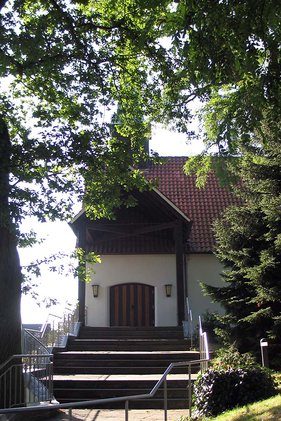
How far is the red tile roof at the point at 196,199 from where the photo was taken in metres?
21.3

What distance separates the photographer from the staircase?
11.6 metres

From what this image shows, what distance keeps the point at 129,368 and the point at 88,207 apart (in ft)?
16.0

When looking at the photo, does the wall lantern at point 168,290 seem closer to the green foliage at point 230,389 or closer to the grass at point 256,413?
the green foliage at point 230,389

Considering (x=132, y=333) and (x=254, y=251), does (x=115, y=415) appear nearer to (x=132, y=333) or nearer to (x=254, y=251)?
(x=254, y=251)

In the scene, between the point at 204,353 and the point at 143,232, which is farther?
the point at 143,232

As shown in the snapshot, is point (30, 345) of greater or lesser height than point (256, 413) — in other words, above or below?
above

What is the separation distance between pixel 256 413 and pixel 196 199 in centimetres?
1630

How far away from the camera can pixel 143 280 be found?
20.4 m

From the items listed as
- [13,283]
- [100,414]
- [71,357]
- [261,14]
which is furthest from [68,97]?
[71,357]

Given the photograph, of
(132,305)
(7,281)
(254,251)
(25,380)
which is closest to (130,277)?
(132,305)

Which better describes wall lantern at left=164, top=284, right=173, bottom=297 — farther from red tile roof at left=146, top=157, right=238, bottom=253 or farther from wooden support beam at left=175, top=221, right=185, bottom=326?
red tile roof at left=146, top=157, right=238, bottom=253

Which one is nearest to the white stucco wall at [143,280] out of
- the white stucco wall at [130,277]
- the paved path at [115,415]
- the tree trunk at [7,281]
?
the white stucco wall at [130,277]

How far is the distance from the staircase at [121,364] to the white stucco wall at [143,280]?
9.07 ft

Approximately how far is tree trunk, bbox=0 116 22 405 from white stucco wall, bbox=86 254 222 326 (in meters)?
10.9
